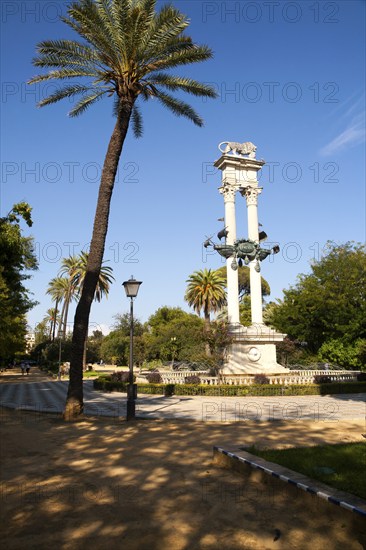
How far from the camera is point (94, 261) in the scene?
14.8 meters

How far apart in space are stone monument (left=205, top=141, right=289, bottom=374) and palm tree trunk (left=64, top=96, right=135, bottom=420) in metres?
14.1

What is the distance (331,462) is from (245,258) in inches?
910

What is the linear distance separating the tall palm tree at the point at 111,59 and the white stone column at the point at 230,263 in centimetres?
1440

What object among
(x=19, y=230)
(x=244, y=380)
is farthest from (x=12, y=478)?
(x=19, y=230)

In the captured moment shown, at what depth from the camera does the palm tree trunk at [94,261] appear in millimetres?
14211

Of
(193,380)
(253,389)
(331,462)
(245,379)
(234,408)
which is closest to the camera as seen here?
(331,462)

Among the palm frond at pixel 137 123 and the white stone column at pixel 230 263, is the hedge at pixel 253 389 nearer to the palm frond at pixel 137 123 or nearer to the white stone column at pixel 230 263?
the white stone column at pixel 230 263

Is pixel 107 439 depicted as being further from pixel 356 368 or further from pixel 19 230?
pixel 356 368

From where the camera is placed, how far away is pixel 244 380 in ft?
82.0

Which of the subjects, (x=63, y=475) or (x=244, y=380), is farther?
(x=244, y=380)

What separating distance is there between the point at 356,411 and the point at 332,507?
12052mm

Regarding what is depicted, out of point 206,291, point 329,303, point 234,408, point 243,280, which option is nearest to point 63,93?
point 234,408

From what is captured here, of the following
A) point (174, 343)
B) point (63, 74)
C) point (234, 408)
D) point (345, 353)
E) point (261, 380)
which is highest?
point (63, 74)

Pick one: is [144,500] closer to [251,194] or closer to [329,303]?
[251,194]
